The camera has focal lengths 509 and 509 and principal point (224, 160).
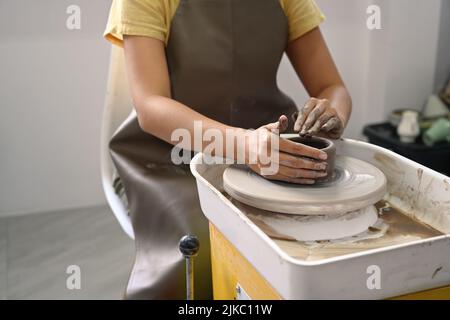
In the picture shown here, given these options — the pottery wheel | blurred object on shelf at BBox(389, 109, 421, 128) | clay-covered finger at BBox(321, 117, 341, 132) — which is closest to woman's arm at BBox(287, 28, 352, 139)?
clay-covered finger at BBox(321, 117, 341, 132)

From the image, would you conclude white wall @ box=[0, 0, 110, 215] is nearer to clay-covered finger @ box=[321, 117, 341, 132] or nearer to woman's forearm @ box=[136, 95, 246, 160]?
woman's forearm @ box=[136, 95, 246, 160]

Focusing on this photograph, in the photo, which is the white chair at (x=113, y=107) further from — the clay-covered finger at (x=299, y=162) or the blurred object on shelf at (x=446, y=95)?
the blurred object on shelf at (x=446, y=95)

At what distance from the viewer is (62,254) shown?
2.07m

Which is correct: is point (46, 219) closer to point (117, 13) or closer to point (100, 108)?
point (100, 108)

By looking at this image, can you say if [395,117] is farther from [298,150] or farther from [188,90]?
[298,150]

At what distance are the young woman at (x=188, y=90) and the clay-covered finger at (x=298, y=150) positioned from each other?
131 millimetres

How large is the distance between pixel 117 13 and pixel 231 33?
0.92ft

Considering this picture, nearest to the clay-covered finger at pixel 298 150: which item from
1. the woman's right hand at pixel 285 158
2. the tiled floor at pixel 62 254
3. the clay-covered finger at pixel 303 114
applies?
the woman's right hand at pixel 285 158

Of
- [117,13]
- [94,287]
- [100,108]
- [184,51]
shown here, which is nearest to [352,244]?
[184,51]

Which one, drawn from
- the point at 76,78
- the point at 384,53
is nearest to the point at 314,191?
the point at 76,78

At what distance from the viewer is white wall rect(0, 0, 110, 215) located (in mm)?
2170

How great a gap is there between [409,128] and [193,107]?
4.30 feet

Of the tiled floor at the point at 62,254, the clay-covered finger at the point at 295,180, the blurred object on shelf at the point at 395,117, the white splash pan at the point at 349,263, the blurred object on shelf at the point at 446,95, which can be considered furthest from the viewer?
the blurred object on shelf at the point at 446,95

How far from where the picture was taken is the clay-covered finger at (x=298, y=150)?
2.91 ft
